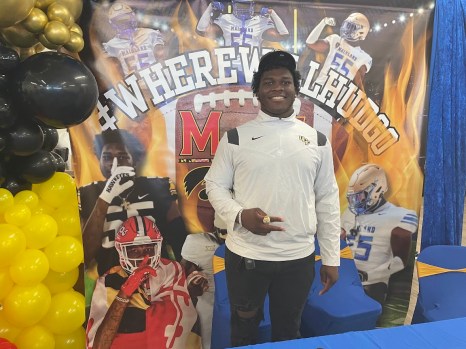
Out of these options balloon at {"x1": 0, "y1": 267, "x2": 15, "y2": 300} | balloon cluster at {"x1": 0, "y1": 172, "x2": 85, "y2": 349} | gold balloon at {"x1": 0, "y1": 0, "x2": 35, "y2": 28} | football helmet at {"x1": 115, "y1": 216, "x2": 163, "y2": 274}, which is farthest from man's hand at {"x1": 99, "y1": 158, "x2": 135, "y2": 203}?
gold balloon at {"x1": 0, "y1": 0, "x2": 35, "y2": 28}

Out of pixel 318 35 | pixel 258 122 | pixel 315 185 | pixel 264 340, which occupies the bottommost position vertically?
pixel 264 340

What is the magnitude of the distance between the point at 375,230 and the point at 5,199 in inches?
79.1

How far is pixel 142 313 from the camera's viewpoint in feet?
7.45

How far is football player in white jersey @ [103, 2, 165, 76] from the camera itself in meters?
2.04

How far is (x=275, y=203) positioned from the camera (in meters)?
1.57

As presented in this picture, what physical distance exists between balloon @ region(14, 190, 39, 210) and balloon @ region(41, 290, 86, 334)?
16.9 inches

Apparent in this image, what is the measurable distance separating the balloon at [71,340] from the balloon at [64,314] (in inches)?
2.4

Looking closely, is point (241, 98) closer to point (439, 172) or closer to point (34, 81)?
point (34, 81)

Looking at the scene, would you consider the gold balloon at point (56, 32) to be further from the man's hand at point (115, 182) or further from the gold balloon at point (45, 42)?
the man's hand at point (115, 182)

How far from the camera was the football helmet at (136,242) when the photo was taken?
2.20 m

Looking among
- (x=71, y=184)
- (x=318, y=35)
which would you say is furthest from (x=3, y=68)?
(x=318, y=35)

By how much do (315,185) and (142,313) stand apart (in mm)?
1248

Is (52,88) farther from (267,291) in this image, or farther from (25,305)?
(267,291)

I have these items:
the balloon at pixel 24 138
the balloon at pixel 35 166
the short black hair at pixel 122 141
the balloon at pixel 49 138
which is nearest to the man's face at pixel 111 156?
the short black hair at pixel 122 141
